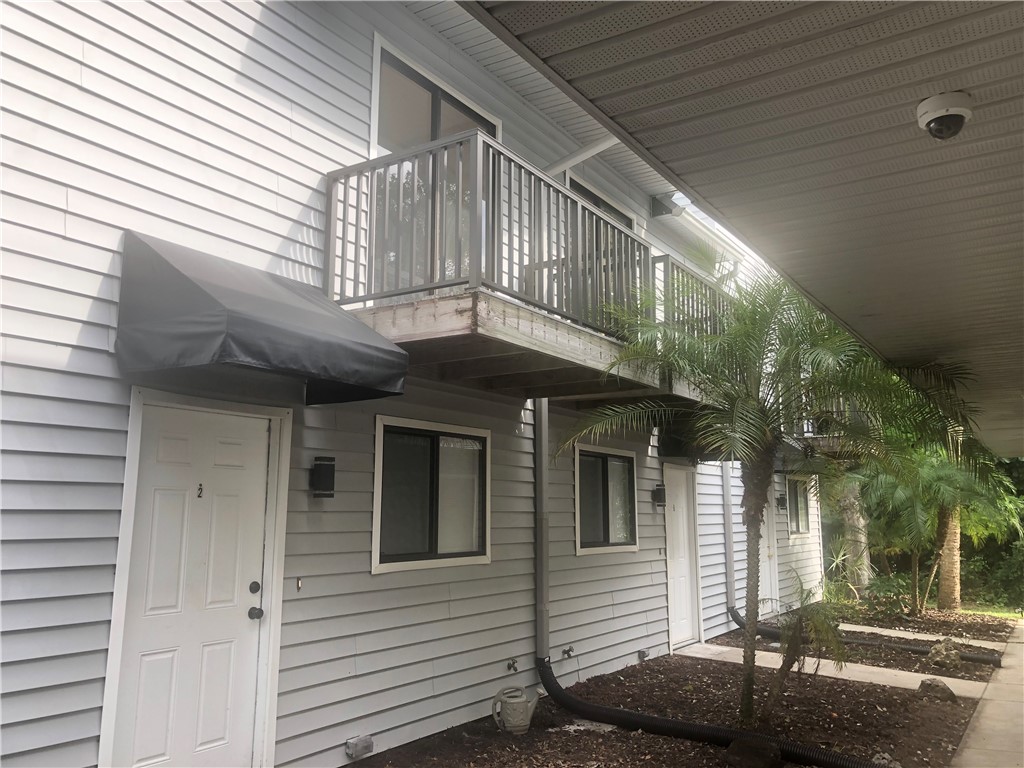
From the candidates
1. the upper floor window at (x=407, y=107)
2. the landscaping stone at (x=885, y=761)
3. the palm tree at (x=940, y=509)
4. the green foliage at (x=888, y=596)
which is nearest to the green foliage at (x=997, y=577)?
the green foliage at (x=888, y=596)

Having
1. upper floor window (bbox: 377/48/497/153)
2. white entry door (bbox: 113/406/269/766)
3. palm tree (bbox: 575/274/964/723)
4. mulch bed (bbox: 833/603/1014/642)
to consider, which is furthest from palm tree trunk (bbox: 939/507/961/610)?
white entry door (bbox: 113/406/269/766)

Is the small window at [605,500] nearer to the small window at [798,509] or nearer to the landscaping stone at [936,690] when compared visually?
the landscaping stone at [936,690]

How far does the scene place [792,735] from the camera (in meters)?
5.89

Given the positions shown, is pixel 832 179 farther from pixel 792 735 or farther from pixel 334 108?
pixel 792 735

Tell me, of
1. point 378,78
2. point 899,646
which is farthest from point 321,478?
point 899,646

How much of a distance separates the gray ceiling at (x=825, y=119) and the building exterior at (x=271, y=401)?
1.76 metres

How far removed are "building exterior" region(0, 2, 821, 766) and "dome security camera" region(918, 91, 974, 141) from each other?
2574 mm

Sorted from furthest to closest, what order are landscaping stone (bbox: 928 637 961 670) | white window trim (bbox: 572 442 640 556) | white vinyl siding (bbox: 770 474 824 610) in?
white vinyl siding (bbox: 770 474 824 610) < landscaping stone (bbox: 928 637 961 670) < white window trim (bbox: 572 442 640 556)

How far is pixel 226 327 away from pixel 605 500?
19.7 feet

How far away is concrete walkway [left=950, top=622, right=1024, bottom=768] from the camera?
546cm

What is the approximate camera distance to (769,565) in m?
13.6

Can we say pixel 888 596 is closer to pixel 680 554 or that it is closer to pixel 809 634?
pixel 680 554

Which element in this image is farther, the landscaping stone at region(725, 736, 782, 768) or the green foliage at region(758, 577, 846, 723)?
the green foliage at region(758, 577, 846, 723)

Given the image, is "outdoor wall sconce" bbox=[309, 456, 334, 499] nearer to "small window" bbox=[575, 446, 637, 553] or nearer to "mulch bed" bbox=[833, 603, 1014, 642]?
"small window" bbox=[575, 446, 637, 553]
